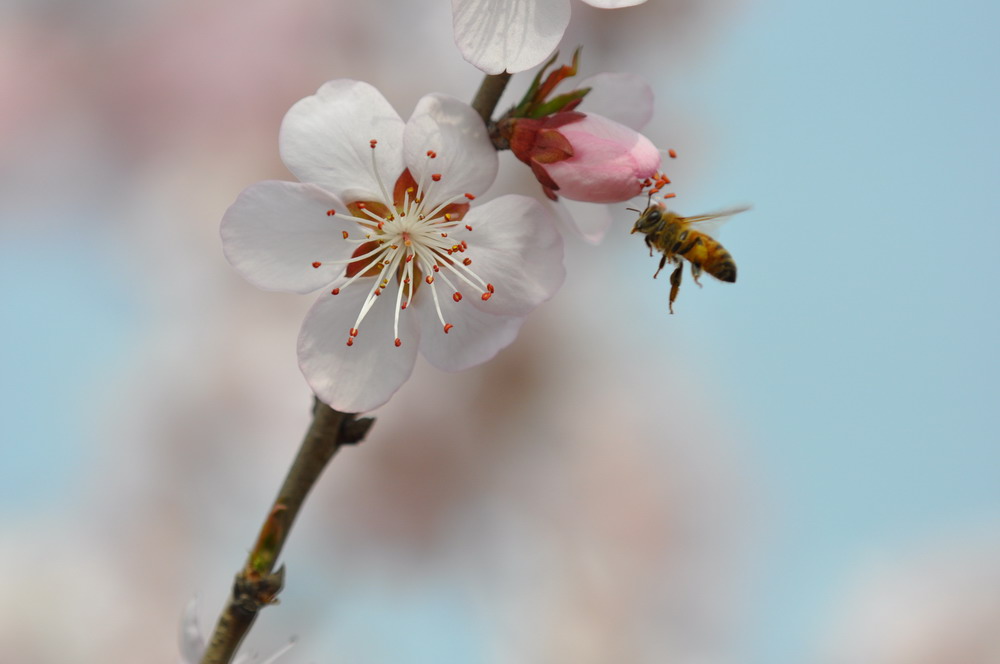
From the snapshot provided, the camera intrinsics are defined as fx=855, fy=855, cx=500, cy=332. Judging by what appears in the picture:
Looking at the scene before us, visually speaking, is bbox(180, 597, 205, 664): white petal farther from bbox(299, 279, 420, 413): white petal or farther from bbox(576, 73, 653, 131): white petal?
bbox(576, 73, 653, 131): white petal

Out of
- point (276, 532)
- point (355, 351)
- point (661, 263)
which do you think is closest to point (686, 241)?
point (661, 263)

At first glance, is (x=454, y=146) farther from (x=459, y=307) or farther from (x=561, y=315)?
(x=561, y=315)

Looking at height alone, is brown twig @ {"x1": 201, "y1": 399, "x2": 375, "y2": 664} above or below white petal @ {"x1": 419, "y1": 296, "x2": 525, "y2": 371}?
below

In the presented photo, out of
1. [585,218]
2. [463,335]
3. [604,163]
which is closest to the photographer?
[604,163]

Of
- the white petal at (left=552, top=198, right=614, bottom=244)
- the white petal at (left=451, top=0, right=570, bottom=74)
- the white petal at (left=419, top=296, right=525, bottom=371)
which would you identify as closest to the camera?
the white petal at (left=451, top=0, right=570, bottom=74)

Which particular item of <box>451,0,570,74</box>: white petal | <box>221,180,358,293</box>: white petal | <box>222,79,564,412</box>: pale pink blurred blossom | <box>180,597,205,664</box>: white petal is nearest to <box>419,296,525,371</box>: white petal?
<box>222,79,564,412</box>: pale pink blurred blossom

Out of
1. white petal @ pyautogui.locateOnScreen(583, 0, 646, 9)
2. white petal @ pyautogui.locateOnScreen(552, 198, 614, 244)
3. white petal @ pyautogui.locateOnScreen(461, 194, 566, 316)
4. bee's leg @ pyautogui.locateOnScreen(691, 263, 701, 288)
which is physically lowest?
white petal @ pyautogui.locateOnScreen(461, 194, 566, 316)

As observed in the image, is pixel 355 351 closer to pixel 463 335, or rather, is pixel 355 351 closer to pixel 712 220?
pixel 463 335
